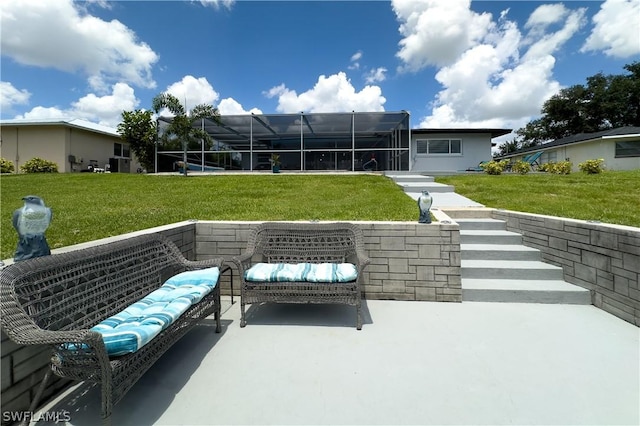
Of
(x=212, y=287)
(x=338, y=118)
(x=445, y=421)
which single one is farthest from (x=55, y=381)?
(x=338, y=118)

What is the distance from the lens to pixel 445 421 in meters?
1.74

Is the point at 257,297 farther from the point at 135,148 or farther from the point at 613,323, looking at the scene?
the point at 135,148

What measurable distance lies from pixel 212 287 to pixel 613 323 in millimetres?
3924

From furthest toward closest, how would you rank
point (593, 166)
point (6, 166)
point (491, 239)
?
point (6, 166) < point (593, 166) < point (491, 239)

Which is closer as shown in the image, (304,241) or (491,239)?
(304,241)

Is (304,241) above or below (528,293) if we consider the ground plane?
above

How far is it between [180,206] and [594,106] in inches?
1753

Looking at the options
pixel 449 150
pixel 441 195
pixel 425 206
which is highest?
pixel 449 150

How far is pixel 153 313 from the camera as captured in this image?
207cm

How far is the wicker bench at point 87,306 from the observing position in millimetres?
1515

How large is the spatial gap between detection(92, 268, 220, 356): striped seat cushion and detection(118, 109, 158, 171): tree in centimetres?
1982

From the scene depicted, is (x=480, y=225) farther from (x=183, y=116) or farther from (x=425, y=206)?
(x=183, y=116)

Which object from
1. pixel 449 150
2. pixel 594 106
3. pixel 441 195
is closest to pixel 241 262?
pixel 441 195

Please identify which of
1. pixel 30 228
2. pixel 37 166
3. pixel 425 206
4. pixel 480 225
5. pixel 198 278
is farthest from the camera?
pixel 37 166
